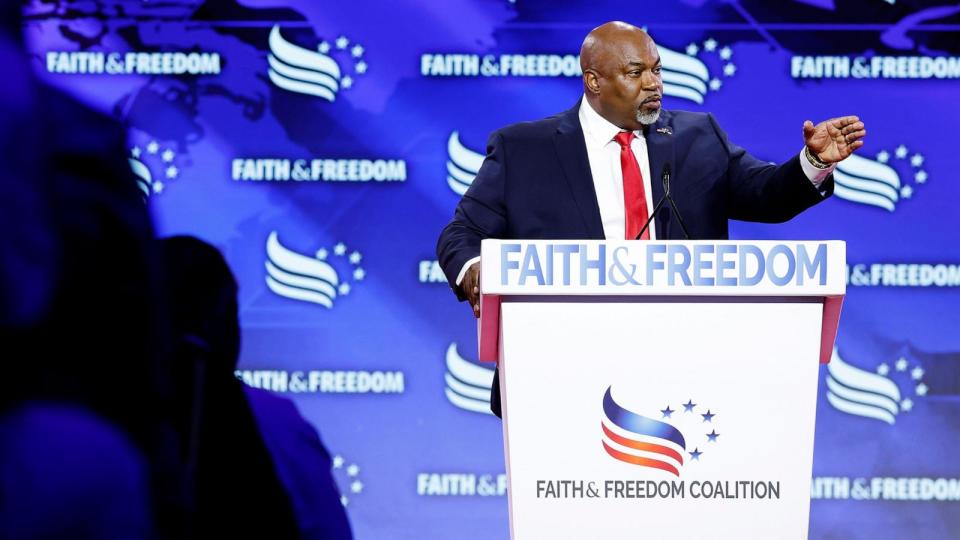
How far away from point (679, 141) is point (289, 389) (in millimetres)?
2239

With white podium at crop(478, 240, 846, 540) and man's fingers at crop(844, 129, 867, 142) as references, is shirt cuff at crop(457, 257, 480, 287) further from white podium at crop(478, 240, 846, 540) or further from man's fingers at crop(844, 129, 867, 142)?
man's fingers at crop(844, 129, 867, 142)

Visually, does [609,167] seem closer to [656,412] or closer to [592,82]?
[592,82]

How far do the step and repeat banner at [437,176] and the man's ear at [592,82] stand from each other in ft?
4.94

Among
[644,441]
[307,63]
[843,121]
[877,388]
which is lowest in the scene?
[877,388]

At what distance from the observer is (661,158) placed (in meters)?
2.98

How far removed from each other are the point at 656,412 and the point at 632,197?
2.75 feet

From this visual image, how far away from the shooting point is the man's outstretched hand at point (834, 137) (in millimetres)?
2568

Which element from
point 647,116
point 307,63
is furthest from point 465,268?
point 307,63

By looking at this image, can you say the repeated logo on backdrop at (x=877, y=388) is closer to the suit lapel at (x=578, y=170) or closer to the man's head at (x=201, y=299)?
the suit lapel at (x=578, y=170)

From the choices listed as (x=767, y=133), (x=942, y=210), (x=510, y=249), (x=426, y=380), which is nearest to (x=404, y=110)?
(x=426, y=380)

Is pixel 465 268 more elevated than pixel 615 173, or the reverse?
pixel 615 173

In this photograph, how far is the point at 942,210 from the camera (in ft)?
15.3

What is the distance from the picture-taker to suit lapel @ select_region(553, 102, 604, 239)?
2.93 metres

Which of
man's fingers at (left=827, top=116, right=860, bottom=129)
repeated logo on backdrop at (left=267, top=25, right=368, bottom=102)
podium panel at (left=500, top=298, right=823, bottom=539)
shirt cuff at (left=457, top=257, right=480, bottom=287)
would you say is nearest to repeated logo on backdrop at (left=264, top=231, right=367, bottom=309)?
repeated logo on backdrop at (left=267, top=25, right=368, bottom=102)
